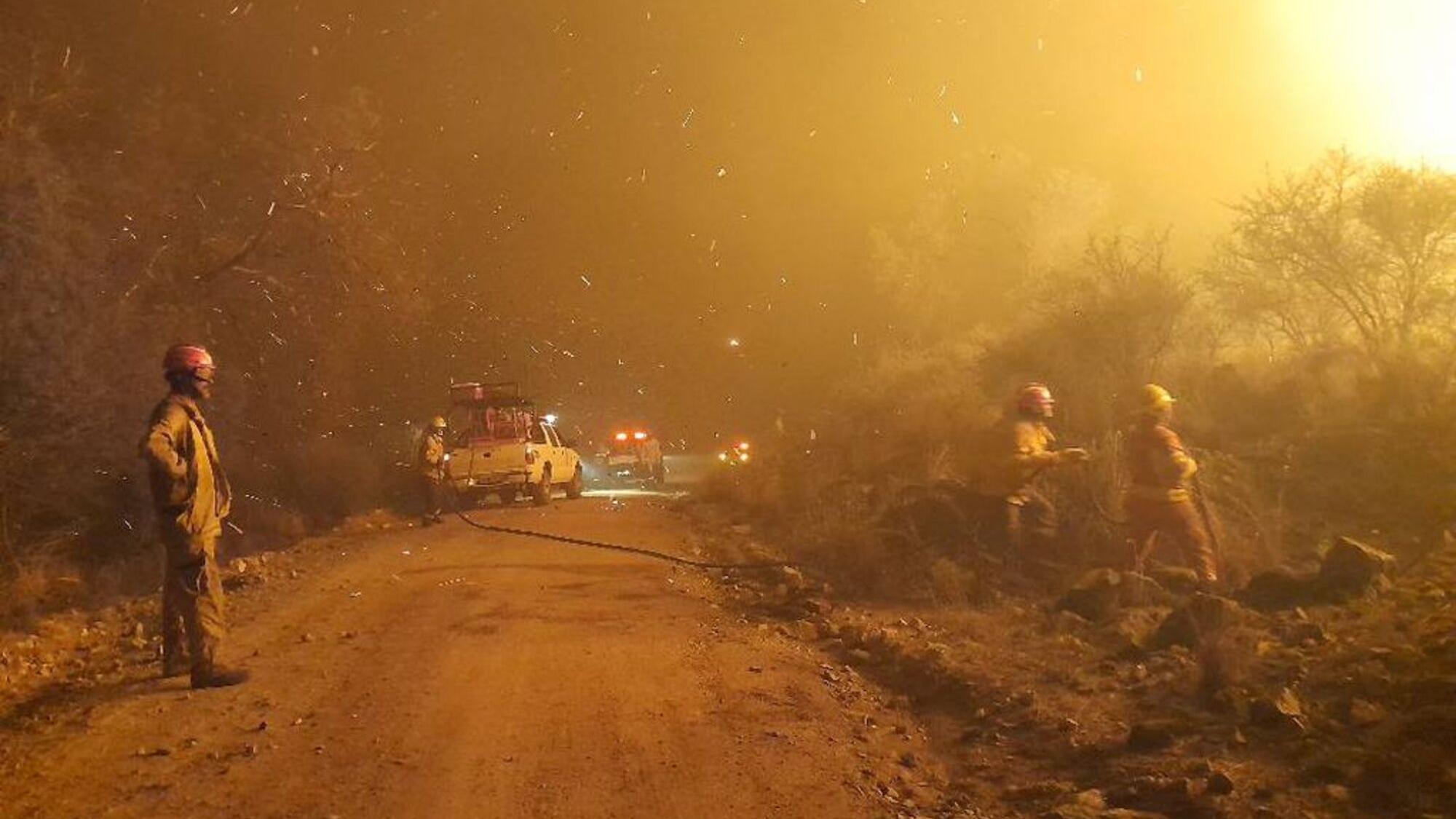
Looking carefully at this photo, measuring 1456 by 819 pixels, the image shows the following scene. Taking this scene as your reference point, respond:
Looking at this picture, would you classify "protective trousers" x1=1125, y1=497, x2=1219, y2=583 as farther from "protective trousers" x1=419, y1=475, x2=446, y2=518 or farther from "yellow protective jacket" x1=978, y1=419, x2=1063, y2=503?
"protective trousers" x1=419, y1=475, x2=446, y2=518

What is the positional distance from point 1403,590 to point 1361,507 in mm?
4317

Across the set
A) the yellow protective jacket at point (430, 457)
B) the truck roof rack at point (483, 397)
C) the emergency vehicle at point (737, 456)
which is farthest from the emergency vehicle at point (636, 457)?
the yellow protective jacket at point (430, 457)

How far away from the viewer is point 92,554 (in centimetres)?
1747

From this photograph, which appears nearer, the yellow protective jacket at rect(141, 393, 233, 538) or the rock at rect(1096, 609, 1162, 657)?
the yellow protective jacket at rect(141, 393, 233, 538)

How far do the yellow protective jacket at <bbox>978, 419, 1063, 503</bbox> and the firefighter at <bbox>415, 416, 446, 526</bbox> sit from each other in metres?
11.1

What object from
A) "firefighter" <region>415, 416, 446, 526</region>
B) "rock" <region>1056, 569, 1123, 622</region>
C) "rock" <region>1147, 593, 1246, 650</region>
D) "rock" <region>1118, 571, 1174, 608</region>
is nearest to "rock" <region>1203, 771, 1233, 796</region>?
"rock" <region>1147, 593, 1246, 650</region>

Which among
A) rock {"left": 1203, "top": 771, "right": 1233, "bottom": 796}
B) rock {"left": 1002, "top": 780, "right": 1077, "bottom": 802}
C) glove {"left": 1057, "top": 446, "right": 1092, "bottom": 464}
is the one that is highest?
glove {"left": 1057, "top": 446, "right": 1092, "bottom": 464}

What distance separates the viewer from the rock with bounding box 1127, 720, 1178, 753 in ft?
20.8

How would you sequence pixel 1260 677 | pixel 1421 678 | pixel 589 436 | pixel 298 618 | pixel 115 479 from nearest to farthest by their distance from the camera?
pixel 1421 678 < pixel 1260 677 < pixel 298 618 < pixel 115 479 < pixel 589 436

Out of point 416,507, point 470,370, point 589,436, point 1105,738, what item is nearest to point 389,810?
point 1105,738

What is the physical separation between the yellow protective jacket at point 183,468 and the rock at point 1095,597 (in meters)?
6.60

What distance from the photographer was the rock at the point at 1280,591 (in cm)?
886

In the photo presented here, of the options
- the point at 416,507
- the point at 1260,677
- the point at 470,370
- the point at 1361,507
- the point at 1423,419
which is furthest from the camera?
the point at 470,370

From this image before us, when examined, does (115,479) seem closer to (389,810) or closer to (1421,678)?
(389,810)
